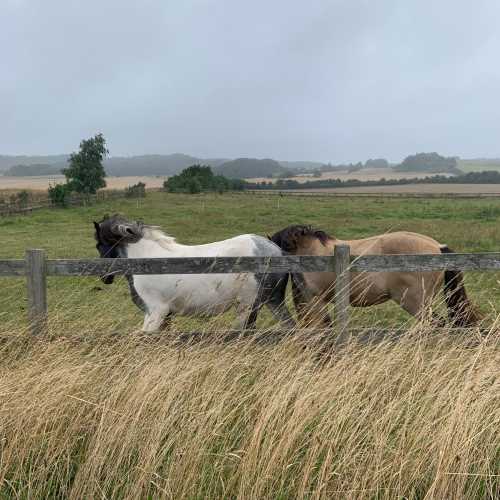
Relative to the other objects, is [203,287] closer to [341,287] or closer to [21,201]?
[341,287]

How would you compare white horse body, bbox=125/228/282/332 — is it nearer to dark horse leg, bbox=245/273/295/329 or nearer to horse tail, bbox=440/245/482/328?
dark horse leg, bbox=245/273/295/329

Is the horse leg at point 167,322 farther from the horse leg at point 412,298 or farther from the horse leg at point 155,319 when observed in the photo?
the horse leg at point 412,298

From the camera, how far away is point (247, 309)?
5289mm

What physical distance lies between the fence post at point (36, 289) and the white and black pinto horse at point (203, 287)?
3.17ft

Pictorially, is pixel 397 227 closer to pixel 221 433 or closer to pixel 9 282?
pixel 9 282

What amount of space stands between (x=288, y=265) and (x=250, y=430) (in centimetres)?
173

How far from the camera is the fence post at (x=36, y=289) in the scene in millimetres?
4398

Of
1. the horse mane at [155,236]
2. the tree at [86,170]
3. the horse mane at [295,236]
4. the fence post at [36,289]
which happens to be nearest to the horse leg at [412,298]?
the horse mane at [295,236]

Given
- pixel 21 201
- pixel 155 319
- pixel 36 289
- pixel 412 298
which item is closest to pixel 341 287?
pixel 412 298

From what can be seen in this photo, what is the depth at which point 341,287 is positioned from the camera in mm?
4387

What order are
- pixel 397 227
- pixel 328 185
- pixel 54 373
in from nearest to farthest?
pixel 54 373, pixel 397 227, pixel 328 185

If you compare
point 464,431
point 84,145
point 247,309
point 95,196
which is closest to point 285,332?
point 247,309

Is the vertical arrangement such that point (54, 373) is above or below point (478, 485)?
above

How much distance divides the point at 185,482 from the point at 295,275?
134 inches
